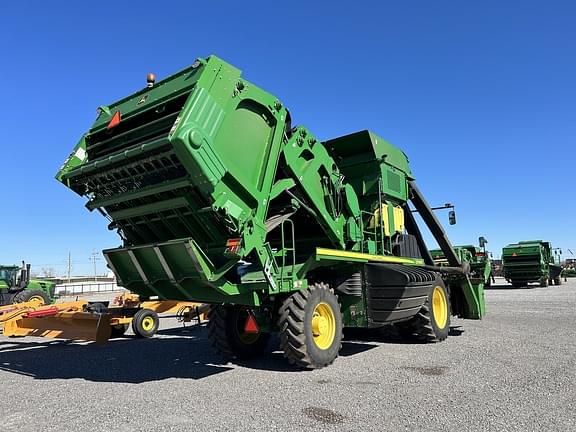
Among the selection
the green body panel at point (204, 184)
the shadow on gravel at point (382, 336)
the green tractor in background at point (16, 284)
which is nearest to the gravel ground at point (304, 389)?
the shadow on gravel at point (382, 336)

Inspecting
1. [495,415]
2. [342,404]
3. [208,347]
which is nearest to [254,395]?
[342,404]

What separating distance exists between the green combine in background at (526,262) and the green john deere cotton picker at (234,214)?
25.5 m

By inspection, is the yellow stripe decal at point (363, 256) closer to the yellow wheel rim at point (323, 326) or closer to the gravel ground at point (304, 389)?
the yellow wheel rim at point (323, 326)

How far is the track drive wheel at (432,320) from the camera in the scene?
954 cm

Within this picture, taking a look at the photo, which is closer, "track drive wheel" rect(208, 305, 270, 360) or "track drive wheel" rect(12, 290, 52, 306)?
"track drive wheel" rect(208, 305, 270, 360)

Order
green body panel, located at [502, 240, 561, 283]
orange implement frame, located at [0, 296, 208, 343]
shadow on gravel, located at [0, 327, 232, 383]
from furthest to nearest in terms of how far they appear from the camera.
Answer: green body panel, located at [502, 240, 561, 283] < orange implement frame, located at [0, 296, 208, 343] < shadow on gravel, located at [0, 327, 232, 383]

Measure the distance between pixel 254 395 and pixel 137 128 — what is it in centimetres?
394

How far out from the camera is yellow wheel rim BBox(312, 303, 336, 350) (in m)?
7.34

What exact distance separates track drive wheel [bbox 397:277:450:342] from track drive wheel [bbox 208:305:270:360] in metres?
3.35

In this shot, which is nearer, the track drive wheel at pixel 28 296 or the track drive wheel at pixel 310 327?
the track drive wheel at pixel 310 327

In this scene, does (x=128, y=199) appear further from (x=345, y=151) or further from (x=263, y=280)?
(x=345, y=151)

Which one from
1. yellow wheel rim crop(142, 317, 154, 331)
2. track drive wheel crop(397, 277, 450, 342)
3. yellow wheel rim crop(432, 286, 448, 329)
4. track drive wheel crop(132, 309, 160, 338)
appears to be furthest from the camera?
yellow wheel rim crop(142, 317, 154, 331)

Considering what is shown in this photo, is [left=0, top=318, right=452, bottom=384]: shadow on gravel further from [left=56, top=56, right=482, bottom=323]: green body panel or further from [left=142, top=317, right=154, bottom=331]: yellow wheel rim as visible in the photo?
[left=56, top=56, right=482, bottom=323]: green body panel

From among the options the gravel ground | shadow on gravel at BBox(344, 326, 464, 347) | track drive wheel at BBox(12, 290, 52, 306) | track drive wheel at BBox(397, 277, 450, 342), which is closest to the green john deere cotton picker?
track drive wheel at BBox(397, 277, 450, 342)
